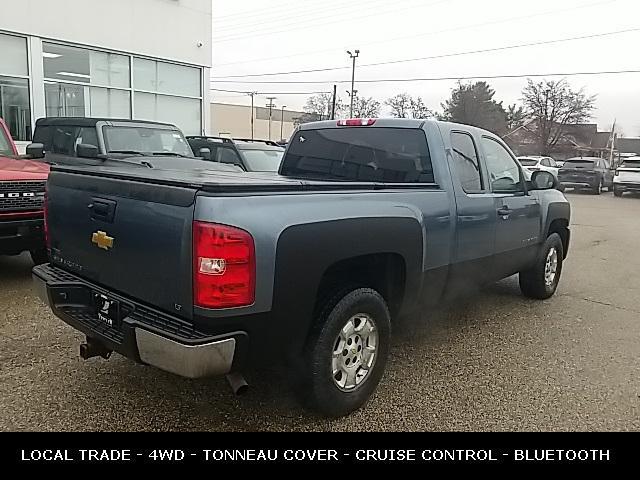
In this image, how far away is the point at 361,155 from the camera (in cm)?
455

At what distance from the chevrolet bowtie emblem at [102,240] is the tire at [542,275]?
4.36 metres

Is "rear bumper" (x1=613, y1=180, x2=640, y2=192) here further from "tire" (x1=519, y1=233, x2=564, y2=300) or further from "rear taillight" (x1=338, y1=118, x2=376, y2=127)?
"rear taillight" (x1=338, y1=118, x2=376, y2=127)

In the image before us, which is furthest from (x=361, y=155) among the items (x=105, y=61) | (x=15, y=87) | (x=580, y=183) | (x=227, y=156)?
(x=580, y=183)

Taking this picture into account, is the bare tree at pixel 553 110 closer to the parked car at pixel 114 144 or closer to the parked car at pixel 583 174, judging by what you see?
the parked car at pixel 583 174

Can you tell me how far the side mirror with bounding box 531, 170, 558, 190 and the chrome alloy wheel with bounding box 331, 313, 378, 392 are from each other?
9.52ft

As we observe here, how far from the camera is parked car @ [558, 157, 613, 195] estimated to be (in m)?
24.8

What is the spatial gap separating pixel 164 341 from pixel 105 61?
52.1 ft

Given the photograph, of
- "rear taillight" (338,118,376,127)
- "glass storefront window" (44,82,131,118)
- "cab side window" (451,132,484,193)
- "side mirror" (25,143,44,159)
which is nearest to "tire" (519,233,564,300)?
"cab side window" (451,132,484,193)

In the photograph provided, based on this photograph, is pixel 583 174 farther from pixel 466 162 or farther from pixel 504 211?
pixel 466 162

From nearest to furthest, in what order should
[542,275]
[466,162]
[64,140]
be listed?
[466,162] < [542,275] < [64,140]
